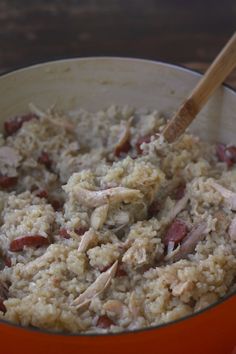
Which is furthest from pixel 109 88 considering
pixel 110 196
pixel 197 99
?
pixel 110 196

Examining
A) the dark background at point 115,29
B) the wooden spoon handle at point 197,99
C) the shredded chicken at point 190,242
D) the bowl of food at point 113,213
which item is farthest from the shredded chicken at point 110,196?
the dark background at point 115,29

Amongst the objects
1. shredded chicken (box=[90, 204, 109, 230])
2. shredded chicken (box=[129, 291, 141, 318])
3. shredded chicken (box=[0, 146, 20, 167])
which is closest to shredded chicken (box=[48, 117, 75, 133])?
shredded chicken (box=[0, 146, 20, 167])

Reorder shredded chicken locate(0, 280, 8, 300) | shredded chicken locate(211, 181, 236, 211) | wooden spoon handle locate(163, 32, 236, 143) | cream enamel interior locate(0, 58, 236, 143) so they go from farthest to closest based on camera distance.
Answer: cream enamel interior locate(0, 58, 236, 143) → wooden spoon handle locate(163, 32, 236, 143) → shredded chicken locate(211, 181, 236, 211) → shredded chicken locate(0, 280, 8, 300)

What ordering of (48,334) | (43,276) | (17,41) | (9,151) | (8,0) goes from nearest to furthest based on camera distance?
(48,334), (43,276), (9,151), (17,41), (8,0)

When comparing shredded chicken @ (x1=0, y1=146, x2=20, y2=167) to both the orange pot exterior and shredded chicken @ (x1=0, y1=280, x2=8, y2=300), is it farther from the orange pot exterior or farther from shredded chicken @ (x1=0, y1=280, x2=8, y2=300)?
the orange pot exterior

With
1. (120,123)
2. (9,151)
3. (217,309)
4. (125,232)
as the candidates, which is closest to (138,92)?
(120,123)

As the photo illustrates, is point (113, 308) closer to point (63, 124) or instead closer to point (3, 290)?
point (3, 290)

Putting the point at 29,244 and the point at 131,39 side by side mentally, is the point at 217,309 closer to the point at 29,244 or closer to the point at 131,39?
the point at 29,244
